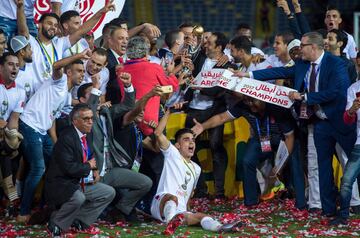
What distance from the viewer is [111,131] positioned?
35.3 feet

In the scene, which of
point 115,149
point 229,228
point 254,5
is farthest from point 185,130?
point 254,5

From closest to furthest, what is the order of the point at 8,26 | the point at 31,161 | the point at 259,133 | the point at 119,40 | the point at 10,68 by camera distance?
1. the point at 10,68
2. the point at 31,161
3. the point at 119,40
4. the point at 8,26
5. the point at 259,133

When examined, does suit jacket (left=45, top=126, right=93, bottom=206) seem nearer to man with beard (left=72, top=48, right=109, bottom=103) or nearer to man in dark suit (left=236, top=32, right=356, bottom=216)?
man with beard (left=72, top=48, right=109, bottom=103)

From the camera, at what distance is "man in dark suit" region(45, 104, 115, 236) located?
390 inches

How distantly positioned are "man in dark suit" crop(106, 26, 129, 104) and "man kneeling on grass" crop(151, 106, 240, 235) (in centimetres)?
96

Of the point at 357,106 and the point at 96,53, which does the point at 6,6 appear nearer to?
the point at 96,53

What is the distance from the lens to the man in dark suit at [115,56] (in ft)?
38.0

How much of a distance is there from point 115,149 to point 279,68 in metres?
2.34

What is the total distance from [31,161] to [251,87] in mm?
2737

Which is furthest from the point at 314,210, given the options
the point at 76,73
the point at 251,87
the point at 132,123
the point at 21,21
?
the point at 21,21

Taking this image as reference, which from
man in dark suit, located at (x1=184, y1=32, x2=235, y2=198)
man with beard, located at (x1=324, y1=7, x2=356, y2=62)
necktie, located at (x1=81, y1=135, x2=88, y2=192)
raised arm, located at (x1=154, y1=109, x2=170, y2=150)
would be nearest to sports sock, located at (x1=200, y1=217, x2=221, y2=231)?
raised arm, located at (x1=154, y1=109, x2=170, y2=150)

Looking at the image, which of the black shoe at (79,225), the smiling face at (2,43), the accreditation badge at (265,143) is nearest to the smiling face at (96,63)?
the smiling face at (2,43)

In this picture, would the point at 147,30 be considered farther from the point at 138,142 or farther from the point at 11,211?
the point at 11,211

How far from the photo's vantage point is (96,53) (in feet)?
36.6
